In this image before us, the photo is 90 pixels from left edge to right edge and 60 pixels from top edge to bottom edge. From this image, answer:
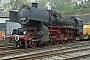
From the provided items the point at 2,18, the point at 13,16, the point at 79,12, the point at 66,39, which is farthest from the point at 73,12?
the point at 13,16

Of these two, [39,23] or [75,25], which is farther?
[75,25]

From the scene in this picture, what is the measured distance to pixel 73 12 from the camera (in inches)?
2410

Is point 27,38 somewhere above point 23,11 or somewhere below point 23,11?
below

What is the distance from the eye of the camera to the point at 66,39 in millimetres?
18344

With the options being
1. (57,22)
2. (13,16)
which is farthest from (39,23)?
(57,22)

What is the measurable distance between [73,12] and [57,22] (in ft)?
148

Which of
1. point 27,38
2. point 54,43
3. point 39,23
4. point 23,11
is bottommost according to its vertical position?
point 54,43

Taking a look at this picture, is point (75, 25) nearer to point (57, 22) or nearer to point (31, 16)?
point (57, 22)

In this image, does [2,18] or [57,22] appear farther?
[2,18]

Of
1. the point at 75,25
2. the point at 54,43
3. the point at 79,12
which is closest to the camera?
the point at 54,43

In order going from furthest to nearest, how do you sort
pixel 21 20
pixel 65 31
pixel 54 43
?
pixel 65 31 → pixel 54 43 → pixel 21 20

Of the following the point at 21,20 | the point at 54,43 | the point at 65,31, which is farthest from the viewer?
the point at 65,31

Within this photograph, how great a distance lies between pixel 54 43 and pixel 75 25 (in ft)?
18.2

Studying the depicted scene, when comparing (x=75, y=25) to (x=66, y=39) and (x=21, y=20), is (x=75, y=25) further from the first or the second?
(x=21, y=20)
